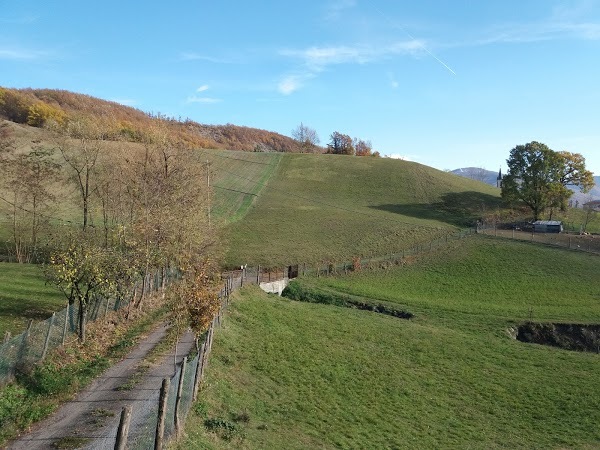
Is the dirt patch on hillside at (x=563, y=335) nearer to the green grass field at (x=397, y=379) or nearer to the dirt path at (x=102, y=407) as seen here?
the green grass field at (x=397, y=379)

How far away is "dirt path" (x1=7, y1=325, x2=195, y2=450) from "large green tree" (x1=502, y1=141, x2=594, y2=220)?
8238 cm

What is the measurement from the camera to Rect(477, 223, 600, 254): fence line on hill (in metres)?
68.8

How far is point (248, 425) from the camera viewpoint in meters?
19.4

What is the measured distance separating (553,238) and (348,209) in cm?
3418

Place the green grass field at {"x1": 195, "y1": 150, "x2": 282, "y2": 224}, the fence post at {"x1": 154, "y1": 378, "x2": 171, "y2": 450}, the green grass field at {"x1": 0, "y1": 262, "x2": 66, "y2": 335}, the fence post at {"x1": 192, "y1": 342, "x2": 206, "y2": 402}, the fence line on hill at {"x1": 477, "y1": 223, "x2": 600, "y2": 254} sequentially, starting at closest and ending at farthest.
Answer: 1. the fence post at {"x1": 154, "y1": 378, "x2": 171, "y2": 450}
2. the fence post at {"x1": 192, "y1": 342, "x2": 206, "y2": 402}
3. the green grass field at {"x1": 0, "y1": 262, "x2": 66, "y2": 335}
4. the fence line on hill at {"x1": 477, "y1": 223, "x2": 600, "y2": 254}
5. the green grass field at {"x1": 195, "y1": 150, "x2": 282, "y2": 224}

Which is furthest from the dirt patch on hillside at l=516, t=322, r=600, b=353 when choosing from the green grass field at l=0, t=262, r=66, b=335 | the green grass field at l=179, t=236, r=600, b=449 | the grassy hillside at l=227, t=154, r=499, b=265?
the green grass field at l=0, t=262, r=66, b=335

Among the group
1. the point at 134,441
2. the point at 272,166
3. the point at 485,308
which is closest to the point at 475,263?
the point at 485,308

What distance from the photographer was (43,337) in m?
20.6

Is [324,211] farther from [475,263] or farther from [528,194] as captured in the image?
[528,194]

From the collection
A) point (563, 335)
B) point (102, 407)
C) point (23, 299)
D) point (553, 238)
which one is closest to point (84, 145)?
point (23, 299)

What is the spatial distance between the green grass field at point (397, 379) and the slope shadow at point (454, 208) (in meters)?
37.4

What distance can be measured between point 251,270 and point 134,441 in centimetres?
4265

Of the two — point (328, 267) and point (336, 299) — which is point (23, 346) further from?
point (328, 267)

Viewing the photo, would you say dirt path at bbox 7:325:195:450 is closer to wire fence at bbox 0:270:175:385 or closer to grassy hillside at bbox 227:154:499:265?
wire fence at bbox 0:270:175:385
